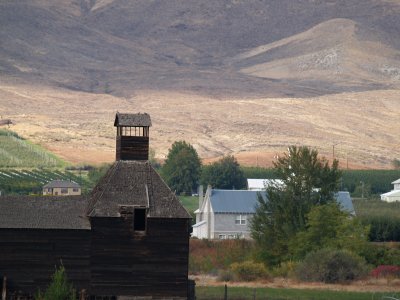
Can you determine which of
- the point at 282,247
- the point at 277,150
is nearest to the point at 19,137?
the point at 277,150

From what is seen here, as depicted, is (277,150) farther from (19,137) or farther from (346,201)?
(346,201)

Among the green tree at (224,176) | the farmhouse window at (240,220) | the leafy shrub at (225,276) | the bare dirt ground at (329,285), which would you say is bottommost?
the bare dirt ground at (329,285)

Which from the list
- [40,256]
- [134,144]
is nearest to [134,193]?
[134,144]

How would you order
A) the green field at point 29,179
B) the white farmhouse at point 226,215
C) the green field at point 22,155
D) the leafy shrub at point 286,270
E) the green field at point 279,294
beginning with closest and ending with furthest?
1. the green field at point 279,294
2. the leafy shrub at point 286,270
3. the white farmhouse at point 226,215
4. the green field at point 29,179
5. the green field at point 22,155

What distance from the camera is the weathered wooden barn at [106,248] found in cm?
4266

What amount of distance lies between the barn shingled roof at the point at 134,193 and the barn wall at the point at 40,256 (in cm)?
116

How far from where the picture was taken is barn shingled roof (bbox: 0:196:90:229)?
4303cm

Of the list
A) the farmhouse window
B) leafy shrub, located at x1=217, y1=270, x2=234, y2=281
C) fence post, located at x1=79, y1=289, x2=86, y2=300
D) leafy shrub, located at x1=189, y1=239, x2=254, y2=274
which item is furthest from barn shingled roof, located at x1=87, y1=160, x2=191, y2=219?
the farmhouse window

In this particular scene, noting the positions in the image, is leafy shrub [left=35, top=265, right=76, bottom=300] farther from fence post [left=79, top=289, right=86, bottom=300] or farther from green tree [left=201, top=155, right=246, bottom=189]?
green tree [left=201, top=155, right=246, bottom=189]

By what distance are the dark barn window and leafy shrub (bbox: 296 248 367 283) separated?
12282 mm

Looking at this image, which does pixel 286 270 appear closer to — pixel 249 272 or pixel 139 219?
pixel 249 272

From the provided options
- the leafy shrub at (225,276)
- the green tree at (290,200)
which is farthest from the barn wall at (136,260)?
the green tree at (290,200)

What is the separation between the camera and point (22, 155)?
144250 millimetres

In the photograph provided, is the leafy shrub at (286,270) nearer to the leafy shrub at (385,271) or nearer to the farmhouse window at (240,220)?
the leafy shrub at (385,271)
